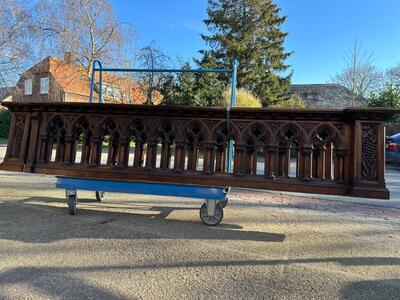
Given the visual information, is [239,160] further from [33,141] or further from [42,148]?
[33,141]

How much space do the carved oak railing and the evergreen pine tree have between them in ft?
72.5

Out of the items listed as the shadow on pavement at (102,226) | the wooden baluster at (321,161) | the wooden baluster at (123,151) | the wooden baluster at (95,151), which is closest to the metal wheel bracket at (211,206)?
the shadow on pavement at (102,226)

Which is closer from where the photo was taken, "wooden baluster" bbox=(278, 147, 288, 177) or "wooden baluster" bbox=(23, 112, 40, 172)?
"wooden baluster" bbox=(278, 147, 288, 177)

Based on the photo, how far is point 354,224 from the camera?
180 inches

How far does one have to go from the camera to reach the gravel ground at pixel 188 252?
248 centimetres

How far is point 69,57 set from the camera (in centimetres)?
1984

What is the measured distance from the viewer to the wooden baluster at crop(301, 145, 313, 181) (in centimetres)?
340

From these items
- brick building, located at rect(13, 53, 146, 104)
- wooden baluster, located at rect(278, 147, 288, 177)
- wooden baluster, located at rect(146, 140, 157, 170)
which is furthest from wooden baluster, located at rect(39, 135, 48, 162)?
brick building, located at rect(13, 53, 146, 104)

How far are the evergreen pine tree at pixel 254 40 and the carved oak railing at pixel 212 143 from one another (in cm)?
2210

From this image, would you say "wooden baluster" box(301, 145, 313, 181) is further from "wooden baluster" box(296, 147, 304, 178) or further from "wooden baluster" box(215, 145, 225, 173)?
"wooden baluster" box(215, 145, 225, 173)

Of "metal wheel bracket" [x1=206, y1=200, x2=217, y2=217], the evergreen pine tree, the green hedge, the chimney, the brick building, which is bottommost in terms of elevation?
"metal wheel bracket" [x1=206, y1=200, x2=217, y2=217]

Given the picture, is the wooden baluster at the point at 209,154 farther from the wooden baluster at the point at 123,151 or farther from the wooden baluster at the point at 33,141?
the wooden baluster at the point at 33,141

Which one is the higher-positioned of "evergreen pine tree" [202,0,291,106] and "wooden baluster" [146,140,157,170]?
"evergreen pine tree" [202,0,291,106]

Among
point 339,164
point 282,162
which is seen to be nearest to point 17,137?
point 282,162
